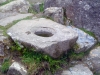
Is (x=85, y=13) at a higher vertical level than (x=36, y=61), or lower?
higher

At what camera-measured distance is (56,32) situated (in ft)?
16.8

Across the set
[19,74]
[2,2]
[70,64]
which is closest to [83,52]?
[70,64]

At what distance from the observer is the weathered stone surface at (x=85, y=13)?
575 centimetres

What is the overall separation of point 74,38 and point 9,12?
8.73 ft

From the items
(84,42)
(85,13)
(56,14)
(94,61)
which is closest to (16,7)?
(56,14)

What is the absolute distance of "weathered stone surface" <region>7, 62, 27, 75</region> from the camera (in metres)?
4.47

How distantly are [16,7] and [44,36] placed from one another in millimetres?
2079

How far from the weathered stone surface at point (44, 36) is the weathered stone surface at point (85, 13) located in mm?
729

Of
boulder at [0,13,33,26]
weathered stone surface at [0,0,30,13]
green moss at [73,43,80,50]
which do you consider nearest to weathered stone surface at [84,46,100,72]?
green moss at [73,43,80,50]

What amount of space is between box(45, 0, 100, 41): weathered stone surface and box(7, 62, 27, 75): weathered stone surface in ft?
7.17

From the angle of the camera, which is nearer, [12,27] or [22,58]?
[22,58]

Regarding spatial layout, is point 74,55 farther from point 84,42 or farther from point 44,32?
point 44,32

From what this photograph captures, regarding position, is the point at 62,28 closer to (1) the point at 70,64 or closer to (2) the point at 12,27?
(1) the point at 70,64

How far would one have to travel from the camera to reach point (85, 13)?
5.88 m
